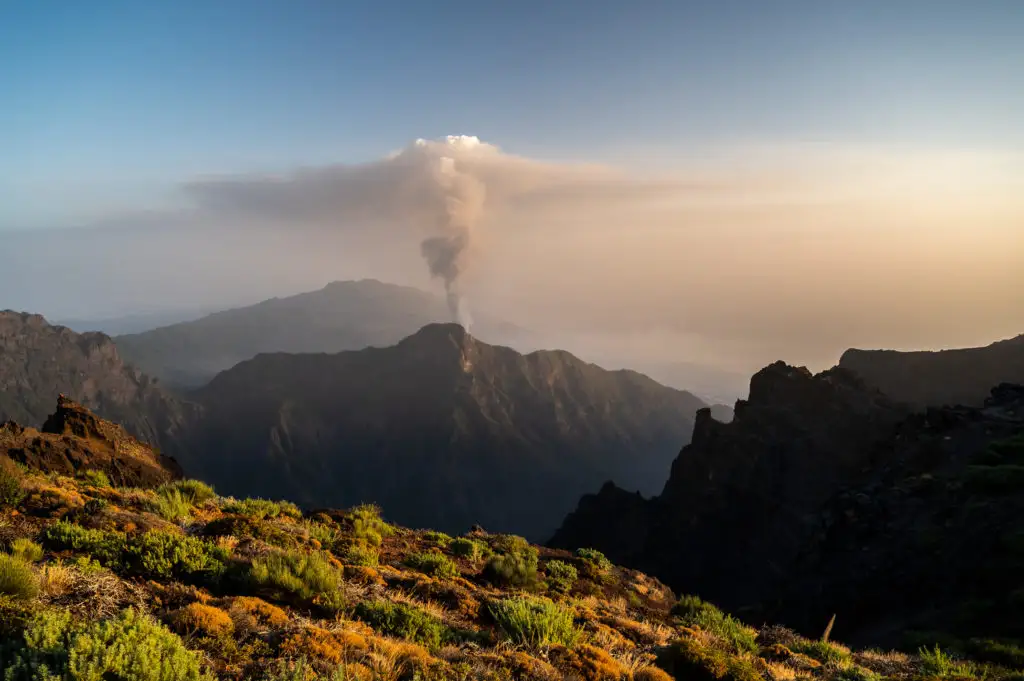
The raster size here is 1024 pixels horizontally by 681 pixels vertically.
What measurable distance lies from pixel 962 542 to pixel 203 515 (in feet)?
102

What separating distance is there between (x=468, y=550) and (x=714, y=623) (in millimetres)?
7071

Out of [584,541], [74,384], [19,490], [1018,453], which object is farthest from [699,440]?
[74,384]

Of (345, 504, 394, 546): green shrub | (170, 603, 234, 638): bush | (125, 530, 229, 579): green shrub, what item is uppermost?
(170, 603, 234, 638): bush

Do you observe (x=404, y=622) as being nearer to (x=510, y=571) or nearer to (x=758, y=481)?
(x=510, y=571)

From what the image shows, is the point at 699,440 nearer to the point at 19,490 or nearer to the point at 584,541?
the point at 584,541

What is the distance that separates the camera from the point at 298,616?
7.68 metres

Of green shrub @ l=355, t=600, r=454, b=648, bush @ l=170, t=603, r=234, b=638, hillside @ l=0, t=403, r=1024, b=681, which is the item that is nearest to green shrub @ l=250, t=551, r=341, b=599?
hillside @ l=0, t=403, r=1024, b=681

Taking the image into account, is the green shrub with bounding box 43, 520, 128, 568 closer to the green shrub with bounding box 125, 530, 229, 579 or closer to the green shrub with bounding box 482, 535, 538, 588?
the green shrub with bounding box 125, 530, 229, 579

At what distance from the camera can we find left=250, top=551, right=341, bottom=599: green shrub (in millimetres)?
8461

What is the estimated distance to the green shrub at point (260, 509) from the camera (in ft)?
48.3

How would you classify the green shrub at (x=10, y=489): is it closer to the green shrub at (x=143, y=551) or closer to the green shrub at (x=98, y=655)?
the green shrub at (x=143, y=551)

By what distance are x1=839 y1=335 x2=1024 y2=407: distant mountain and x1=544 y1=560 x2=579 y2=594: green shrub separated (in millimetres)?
65474

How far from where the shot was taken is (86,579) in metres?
7.20

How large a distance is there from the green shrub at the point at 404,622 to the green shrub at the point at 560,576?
7.25 m
